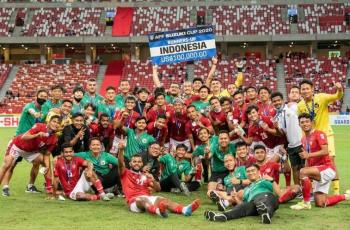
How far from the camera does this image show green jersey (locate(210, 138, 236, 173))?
9.73 meters

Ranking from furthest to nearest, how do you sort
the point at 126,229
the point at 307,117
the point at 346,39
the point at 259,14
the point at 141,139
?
1. the point at 259,14
2. the point at 346,39
3. the point at 141,139
4. the point at 307,117
5. the point at 126,229

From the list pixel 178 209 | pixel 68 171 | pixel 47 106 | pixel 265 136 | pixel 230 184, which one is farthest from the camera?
pixel 47 106

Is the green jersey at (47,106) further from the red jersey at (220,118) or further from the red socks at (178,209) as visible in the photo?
A: the red socks at (178,209)

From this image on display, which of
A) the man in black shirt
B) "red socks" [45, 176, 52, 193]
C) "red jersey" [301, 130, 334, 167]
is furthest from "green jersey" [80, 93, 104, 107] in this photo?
"red jersey" [301, 130, 334, 167]

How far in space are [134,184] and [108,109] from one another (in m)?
2.77

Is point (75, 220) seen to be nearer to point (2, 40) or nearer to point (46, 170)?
point (46, 170)

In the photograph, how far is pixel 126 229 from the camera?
276 inches

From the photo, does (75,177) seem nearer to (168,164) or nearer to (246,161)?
(168,164)

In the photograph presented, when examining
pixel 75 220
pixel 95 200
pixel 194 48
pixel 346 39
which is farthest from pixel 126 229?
pixel 346 39

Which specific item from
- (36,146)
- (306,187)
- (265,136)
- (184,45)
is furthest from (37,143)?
(184,45)

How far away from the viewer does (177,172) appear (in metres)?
10.1

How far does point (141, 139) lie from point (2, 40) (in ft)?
139

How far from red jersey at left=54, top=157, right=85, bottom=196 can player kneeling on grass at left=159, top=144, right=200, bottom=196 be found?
151 cm

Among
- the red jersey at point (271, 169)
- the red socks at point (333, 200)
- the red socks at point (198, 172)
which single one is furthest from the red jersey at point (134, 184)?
the red socks at point (333, 200)
